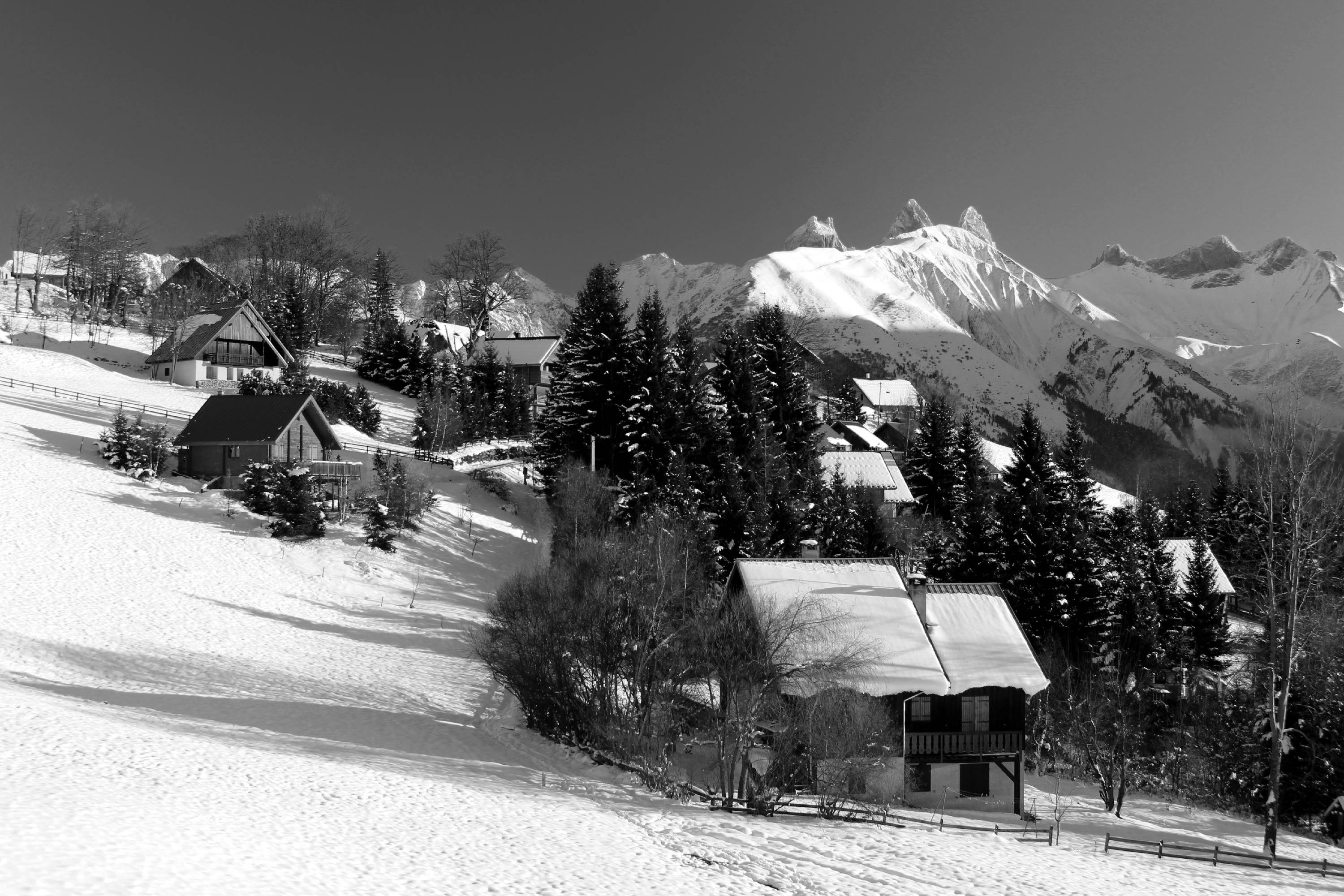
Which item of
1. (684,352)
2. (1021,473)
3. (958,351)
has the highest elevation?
(958,351)

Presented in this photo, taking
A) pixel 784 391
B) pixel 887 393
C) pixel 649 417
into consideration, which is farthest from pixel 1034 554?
pixel 887 393

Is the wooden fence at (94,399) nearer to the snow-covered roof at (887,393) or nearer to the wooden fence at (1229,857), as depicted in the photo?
the wooden fence at (1229,857)

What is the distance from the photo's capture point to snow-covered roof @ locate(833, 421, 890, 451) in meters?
74.3

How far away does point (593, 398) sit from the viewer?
153 feet

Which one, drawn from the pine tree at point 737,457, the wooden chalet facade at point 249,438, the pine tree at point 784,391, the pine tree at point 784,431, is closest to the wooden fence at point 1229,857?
the pine tree at point 737,457

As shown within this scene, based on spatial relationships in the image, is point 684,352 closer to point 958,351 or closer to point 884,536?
point 884,536

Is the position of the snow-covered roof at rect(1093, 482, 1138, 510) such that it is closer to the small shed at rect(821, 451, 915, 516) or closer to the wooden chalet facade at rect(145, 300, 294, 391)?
the small shed at rect(821, 451, 915, 516)

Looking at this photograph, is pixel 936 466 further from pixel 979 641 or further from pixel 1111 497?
pixel 979 641

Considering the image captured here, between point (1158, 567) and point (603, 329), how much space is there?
33.4 meters

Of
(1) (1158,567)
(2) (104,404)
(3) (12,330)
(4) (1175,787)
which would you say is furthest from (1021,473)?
(3) (12,330)

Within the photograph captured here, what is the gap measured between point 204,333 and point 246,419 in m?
22.1

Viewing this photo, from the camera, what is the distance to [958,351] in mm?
178875

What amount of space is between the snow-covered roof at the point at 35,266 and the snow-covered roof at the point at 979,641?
317 feet

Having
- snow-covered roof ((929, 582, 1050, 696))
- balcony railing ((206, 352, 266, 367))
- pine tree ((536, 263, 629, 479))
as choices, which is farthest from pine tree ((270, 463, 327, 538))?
balcony railing ((206, 352, 266, 367))
